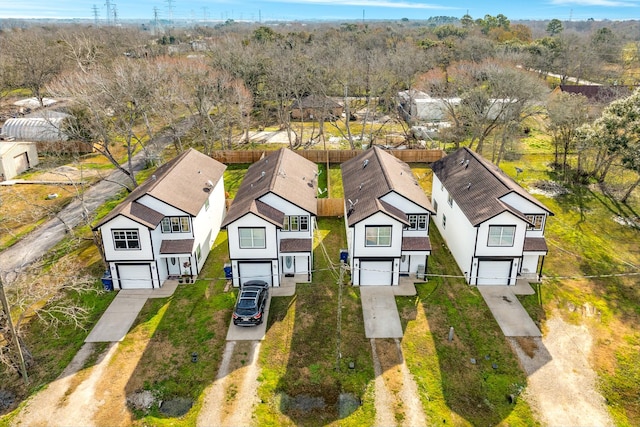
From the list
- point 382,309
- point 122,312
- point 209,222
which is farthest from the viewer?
point 209,222

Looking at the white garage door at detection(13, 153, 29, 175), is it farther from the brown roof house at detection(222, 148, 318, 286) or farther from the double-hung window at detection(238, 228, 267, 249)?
the double-hung window at detection(238, 228, 267, 249)

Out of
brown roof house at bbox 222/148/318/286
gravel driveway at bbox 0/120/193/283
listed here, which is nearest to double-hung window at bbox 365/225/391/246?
brown roof house at bbox 222/148/318/286

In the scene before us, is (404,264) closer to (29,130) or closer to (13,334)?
(13,334)

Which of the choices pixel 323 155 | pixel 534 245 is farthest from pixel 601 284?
pixel 323 155

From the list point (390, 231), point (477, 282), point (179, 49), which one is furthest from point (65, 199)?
point (179, 49)

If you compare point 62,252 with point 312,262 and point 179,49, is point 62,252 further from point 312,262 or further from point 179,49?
point 179,49

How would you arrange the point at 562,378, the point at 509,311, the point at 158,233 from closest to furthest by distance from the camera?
the point at 562,378 < the point at 509,311 < the point at 158,233
